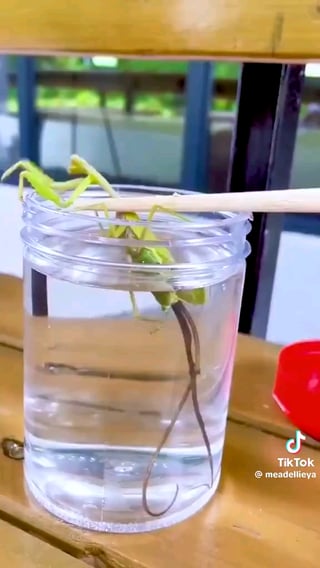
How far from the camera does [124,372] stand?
1.20 feet

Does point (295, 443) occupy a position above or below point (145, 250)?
below

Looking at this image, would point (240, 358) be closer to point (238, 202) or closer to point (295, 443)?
point (295, 443)

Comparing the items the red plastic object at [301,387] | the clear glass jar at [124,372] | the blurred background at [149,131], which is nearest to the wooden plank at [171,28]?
the clear glass jar at [124,372]

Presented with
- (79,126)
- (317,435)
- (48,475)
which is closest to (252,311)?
(317,435)

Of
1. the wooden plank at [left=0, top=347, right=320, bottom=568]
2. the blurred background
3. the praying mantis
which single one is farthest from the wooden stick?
the blurred background

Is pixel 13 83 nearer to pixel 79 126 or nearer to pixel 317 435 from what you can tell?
pixel 79 126

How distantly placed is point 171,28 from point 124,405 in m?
0.21

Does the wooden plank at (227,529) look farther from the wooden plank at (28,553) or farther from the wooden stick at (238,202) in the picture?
the wooden stick at (238,202)

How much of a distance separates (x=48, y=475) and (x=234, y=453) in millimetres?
118

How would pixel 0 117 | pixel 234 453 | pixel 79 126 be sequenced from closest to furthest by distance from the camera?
1. pixel 234 453
2. pixel 0 117
3. pixel 79 126

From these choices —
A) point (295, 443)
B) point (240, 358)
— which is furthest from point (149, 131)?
point (295, 443)

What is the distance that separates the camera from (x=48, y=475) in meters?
0.36

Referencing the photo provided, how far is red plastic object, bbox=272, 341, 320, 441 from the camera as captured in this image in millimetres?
447

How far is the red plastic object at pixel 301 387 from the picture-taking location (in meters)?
0.45
